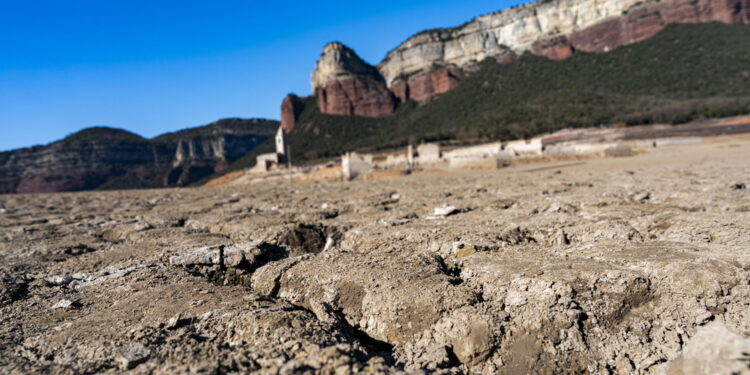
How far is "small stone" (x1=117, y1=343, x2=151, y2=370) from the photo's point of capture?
3.63 feet

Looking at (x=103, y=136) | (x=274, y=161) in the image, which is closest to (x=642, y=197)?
(x=274, y=161)

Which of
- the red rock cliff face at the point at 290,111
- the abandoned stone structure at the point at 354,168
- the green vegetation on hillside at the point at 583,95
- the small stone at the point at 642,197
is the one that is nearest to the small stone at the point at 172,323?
the small stone at the point at 642,197

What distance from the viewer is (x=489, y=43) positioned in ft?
255

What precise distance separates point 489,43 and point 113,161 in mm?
90457

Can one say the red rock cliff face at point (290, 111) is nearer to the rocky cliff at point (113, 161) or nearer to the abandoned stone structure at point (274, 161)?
the rocky cliff at point (113, 161)

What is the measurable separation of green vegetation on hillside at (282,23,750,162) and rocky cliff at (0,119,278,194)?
28594mm

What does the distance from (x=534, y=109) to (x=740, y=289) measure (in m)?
50.4

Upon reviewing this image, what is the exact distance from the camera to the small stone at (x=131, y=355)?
Result: 3.63 ft

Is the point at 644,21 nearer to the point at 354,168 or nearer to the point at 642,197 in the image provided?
the point at 354,168

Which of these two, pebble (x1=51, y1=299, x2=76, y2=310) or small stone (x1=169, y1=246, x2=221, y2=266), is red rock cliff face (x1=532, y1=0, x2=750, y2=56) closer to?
small stone (x1=169, y1=246, x2=221, y2=266)

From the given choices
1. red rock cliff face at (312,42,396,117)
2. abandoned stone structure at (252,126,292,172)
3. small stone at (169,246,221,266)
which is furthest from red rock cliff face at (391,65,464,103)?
small stone at (169,246,221,266)

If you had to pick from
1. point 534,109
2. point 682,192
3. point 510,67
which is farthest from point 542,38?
point 682,192

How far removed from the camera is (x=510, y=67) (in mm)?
65312

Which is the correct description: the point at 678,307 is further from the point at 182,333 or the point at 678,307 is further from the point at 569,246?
the point at 182,333
